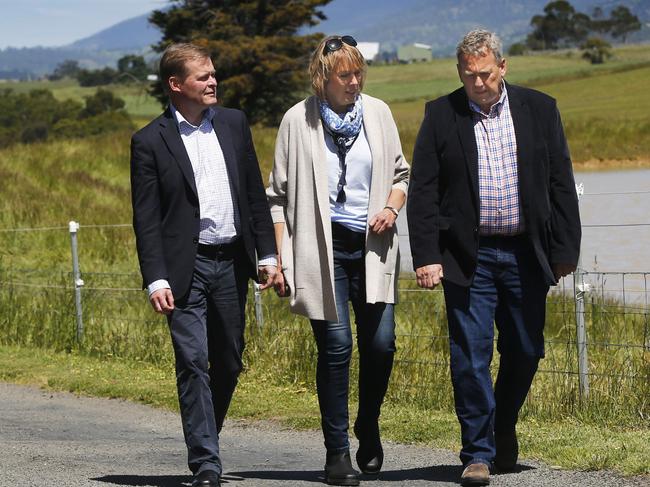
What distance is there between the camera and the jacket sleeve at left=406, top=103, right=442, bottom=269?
6.10m

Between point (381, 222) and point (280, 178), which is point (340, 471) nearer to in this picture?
point (381, 222)

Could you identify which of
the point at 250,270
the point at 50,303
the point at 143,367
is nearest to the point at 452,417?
the point at 250,270

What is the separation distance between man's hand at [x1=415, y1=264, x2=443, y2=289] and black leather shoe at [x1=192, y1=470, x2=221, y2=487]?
48.1 inches

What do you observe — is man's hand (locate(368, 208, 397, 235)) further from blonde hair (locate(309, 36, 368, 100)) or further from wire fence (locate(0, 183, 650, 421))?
wire fence (locate(0, 183, 650, 421))

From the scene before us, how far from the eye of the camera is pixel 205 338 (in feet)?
20.0

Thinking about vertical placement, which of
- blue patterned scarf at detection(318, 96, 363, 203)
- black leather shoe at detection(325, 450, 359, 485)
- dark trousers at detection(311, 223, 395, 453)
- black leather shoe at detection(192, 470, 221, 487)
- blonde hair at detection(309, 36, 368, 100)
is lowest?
black leather shoe at detection(325, 450, 359, 485)

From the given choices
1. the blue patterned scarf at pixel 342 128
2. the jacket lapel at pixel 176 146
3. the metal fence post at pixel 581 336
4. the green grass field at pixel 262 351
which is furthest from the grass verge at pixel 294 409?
the jacket lapel at pixel 176 146

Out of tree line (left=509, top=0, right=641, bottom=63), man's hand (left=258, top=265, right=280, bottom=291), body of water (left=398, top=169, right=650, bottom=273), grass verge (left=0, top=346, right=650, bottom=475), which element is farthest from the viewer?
tree line (left=509, top=0, right=641, bottom=63)

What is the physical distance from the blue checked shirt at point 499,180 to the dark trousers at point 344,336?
0.57 meters

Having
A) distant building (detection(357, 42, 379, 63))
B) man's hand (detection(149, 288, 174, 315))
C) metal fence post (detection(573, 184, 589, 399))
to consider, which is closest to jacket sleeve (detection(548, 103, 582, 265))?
distant building (detection(357, 42, 379, 63))

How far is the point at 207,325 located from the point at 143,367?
485 cm

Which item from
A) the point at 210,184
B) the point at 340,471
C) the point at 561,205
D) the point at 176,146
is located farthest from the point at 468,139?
the point at 340,471

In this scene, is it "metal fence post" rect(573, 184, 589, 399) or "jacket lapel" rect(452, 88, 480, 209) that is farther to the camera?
"metal fence post" rect(573, 184, 589, 399)

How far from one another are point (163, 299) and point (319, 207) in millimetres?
791
